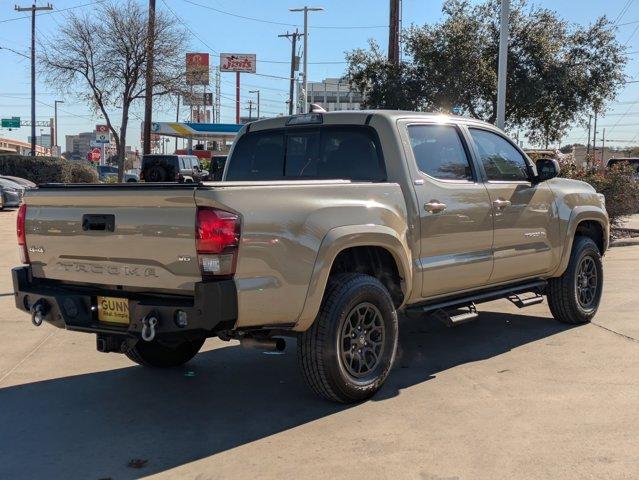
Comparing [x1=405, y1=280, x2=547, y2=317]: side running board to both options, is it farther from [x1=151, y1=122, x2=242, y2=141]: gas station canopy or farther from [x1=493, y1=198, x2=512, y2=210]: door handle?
[x1=151, y1=122, x2=242, y2=141]: gas station canopy

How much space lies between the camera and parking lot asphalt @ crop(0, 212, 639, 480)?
3.70 meters

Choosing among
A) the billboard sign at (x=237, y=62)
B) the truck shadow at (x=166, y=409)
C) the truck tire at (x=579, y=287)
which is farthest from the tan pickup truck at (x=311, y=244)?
the billboard sign at (x=237, y=62)

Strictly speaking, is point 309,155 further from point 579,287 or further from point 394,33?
point 394,33

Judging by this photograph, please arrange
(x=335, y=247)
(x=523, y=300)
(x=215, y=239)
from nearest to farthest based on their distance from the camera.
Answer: (x=215, y=239)
(x=335, y=247)
(x=523, y=300)

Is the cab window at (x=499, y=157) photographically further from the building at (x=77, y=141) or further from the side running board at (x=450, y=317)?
the building at (x=77, y=141)

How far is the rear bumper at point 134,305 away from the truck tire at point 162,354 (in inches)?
45.2

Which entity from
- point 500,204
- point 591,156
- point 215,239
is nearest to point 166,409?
point 215,239

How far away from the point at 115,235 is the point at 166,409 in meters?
1.36

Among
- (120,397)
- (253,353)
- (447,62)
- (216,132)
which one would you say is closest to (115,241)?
(120,397)

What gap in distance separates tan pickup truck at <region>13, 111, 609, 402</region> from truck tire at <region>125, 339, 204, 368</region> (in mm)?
14

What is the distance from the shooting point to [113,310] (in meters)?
4.11

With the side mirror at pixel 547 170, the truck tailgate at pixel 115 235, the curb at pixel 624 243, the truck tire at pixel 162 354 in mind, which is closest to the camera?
the truck tailgate at pixel 115 235

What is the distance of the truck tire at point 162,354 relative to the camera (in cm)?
547

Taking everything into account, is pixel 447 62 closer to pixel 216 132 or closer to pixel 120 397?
pixel 120 397
